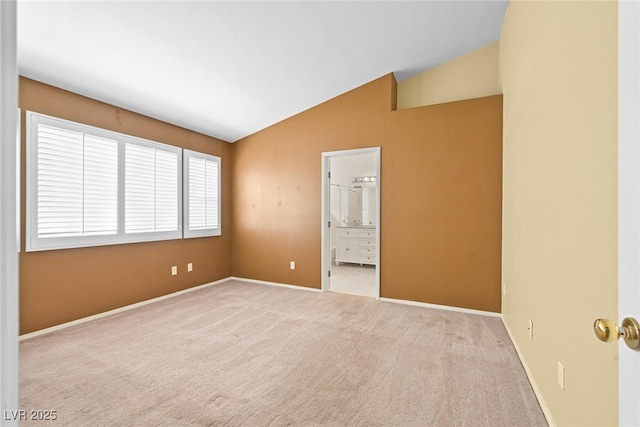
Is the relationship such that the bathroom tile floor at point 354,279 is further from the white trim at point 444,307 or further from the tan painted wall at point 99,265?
the tan painted wall at point 99,265

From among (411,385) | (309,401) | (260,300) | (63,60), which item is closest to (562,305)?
(411,385)

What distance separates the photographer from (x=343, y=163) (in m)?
6.84

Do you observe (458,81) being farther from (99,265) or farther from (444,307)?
(99,265)

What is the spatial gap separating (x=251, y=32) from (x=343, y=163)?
14.2 feet

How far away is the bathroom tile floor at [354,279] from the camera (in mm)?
4520

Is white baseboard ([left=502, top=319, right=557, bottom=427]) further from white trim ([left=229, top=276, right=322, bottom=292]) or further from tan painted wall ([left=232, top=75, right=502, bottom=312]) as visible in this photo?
white trim ([left=229, top=276, right=322, bottom=292])

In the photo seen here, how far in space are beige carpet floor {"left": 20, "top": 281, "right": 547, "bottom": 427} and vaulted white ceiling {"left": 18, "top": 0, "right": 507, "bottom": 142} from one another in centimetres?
246

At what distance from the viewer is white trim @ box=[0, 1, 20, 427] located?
18.8 inches

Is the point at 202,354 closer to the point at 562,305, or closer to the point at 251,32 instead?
the point at 562,305

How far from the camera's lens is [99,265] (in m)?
3.35

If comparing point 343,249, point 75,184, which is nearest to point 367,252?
point 343,249
